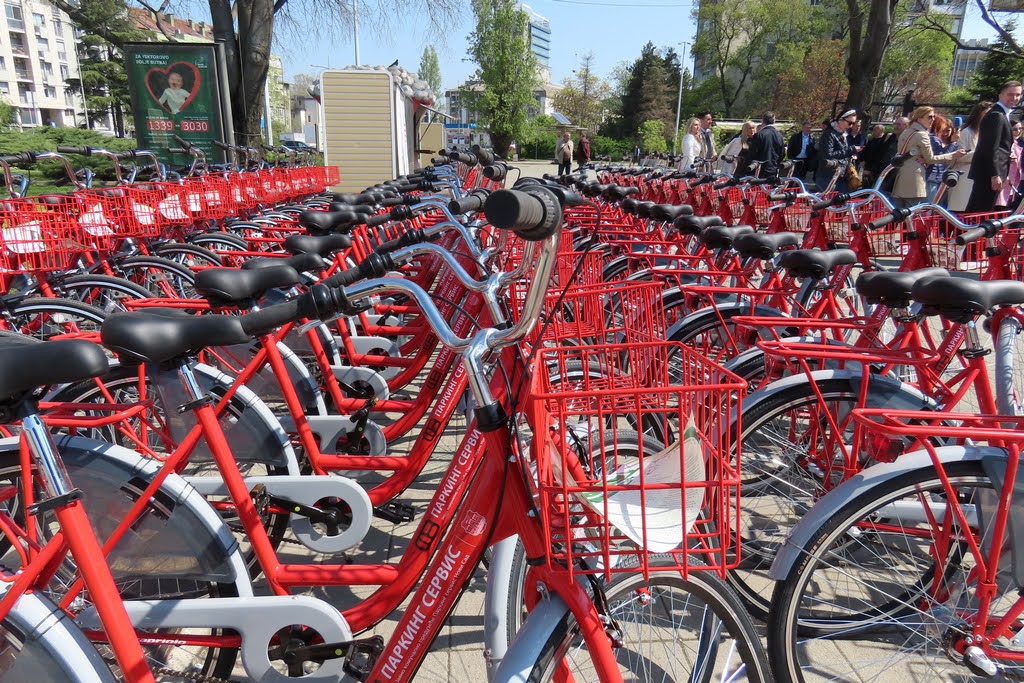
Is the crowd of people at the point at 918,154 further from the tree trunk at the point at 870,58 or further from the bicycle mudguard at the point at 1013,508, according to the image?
the bicycle mudguard at the point at 1013,508

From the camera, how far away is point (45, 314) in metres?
3.50

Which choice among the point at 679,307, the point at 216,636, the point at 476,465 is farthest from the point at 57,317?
the point at 679,307

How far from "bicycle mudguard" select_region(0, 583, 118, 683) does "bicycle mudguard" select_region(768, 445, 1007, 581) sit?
1.60 metres

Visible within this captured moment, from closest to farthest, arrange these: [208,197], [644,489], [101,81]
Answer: [644,489], [208,197], [101,81]

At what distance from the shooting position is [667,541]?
45.6 inches

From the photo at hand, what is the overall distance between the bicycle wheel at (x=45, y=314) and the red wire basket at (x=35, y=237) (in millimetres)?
424

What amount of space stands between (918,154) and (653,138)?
37752mm

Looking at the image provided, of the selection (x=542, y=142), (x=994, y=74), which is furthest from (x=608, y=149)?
(x=994, y=74)

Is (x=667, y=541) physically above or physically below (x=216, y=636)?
above

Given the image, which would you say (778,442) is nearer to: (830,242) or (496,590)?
(496,590)

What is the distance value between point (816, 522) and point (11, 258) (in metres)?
4.25

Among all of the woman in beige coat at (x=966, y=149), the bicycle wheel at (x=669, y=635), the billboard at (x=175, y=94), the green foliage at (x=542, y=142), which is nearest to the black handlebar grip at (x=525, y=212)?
the bicycle wheel at (x=669, y=635)

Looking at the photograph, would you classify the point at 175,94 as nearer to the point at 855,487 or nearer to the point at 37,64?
the point at 855,487

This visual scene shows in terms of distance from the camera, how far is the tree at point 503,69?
112ft
